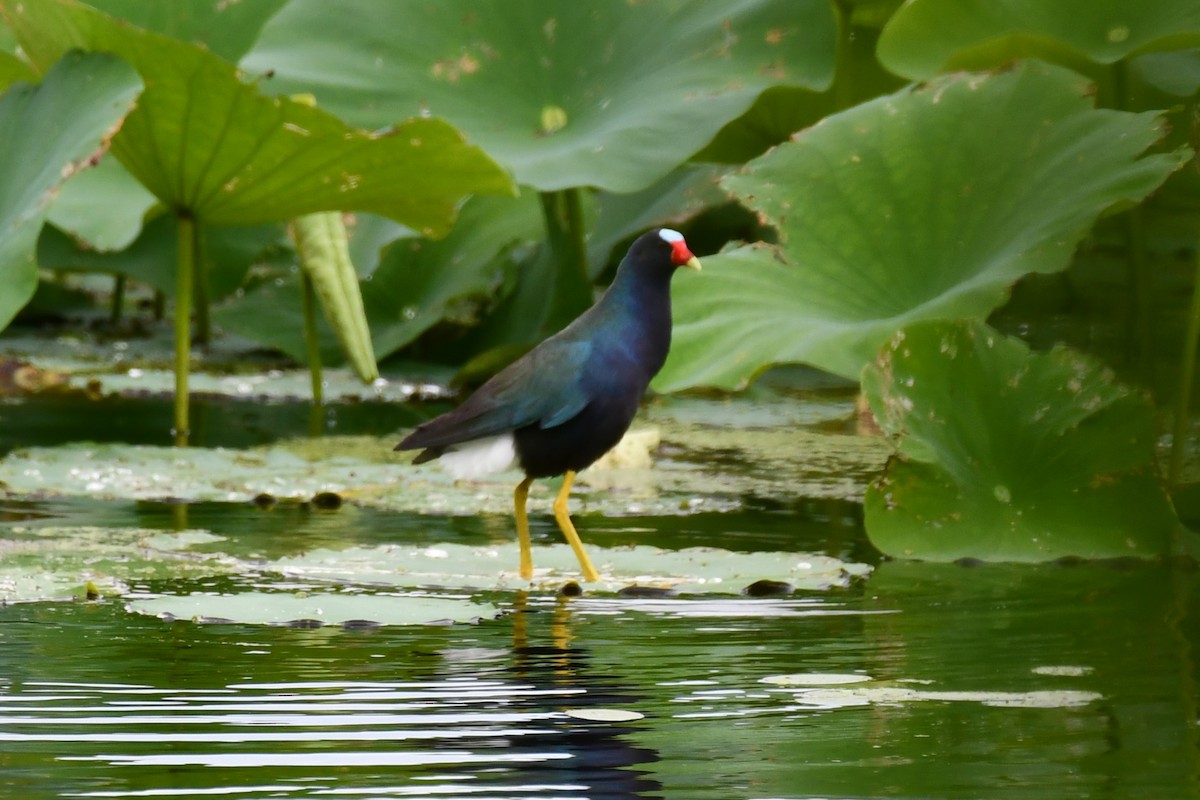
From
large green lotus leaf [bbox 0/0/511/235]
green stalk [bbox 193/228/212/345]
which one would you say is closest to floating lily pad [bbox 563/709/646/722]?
large green lotus leaf [bbox 0/0/511/235]

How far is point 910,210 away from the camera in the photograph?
4.25 m

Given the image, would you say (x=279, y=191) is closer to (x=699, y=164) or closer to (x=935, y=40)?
(x=935, y=40)

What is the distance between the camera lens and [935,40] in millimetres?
4953

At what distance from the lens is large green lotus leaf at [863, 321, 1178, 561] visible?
3520mm

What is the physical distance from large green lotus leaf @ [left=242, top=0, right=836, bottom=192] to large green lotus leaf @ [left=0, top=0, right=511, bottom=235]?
0.66 m

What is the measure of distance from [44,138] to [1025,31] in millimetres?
2376

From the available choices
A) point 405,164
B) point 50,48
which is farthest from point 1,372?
point 405,164

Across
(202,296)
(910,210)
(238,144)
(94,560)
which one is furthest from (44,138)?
(202,296)

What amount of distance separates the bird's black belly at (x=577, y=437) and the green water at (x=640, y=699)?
1.30ft

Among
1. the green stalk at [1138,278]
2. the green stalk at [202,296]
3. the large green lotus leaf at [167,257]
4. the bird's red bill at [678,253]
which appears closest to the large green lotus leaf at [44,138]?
the bird's red bill at [678,253]

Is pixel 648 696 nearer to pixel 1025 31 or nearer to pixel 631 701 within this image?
pixel 631 701

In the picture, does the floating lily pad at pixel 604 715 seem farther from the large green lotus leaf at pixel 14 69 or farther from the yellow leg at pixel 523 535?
the large green lotus leaf at pixel 14 69

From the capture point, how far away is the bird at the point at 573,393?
3408 millimetres

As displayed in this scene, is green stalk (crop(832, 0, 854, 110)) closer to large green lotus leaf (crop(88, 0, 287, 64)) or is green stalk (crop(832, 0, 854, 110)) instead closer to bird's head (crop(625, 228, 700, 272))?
large green lotus leaf (crop(88, 0, 287, 64))
